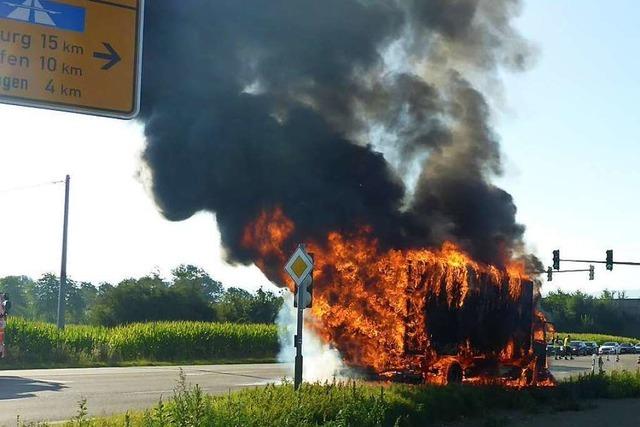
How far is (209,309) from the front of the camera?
54.7m

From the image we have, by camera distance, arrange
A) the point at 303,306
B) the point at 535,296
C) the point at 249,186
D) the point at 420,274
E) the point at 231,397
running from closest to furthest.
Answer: the point at 231,397, the point at 303,306, the point at 420,274, the point at 249,186, the point at 535,296

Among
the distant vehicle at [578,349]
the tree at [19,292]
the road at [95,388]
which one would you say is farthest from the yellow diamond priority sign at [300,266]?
the tree at [19,292]

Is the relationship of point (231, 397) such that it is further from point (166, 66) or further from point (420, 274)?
point (166, 66)

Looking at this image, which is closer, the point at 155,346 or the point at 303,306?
the point at 303,306

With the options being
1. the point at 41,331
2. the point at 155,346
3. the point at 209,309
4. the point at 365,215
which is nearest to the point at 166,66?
the point at 365,215

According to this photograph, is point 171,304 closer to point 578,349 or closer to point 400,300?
point 578,349

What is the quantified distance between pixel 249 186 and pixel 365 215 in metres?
3.07

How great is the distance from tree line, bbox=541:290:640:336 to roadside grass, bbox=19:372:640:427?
7752 centimetres

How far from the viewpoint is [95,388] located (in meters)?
19.0

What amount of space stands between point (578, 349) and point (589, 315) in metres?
42.3

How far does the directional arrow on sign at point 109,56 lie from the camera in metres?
5.42

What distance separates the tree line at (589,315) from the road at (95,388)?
2911 inches

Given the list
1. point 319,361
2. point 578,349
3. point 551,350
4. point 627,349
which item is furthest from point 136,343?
point 627,349

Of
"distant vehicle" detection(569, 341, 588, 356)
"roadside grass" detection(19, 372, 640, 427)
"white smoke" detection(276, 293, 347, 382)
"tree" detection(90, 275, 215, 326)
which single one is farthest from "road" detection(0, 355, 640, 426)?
"distant vehicle" detection(569, 341, 588, 356)
